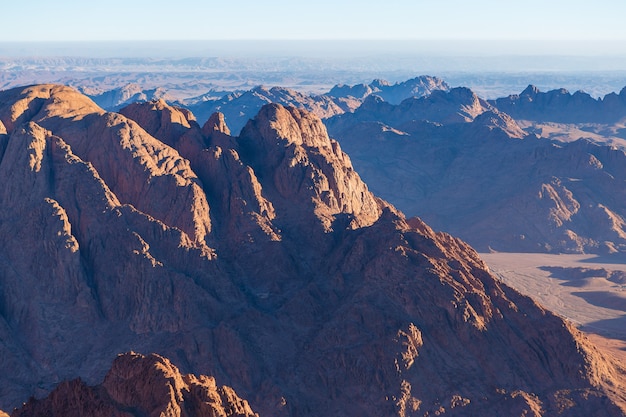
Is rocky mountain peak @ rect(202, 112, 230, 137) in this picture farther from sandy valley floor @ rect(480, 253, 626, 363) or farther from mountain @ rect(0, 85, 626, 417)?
sandy valley floor @ rect(480, 253, 626, 363)

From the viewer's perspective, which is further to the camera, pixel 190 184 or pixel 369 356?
pixel 190 184

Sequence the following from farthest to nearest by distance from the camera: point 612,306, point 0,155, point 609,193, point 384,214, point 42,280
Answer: point 609,193, point 612,306, point 384,214, point 0,155, point 42,280


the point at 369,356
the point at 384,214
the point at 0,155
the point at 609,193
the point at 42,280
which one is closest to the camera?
the point at 369,356

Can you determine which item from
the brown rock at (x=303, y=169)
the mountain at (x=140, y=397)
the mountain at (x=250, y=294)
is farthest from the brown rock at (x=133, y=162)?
the mountain at (x=140, y=397)

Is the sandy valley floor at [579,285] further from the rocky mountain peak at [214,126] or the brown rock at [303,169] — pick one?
the rocky mountain peak at [214,126]

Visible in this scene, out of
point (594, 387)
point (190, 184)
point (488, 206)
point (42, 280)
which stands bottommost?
point (488, 206)

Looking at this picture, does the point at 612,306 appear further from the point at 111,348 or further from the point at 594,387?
the point at 111,348

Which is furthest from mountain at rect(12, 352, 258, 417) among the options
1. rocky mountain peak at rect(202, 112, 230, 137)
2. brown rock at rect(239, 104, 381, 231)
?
rocky mountain peak at rect(202, 112, 230, 137)

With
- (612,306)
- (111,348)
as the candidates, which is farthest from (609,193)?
(111,348)
